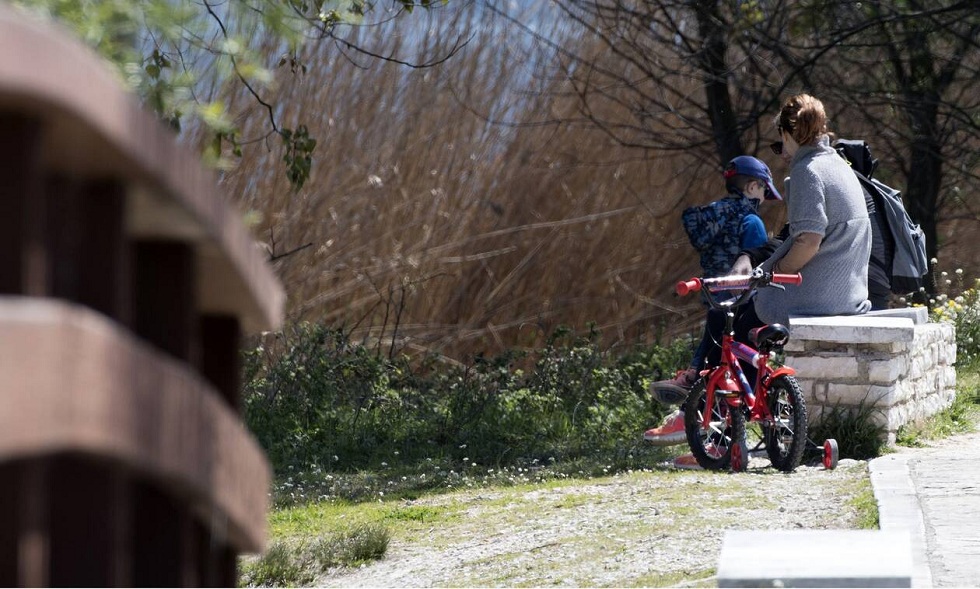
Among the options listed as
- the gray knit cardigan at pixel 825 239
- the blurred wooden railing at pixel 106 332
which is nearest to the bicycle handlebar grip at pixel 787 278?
the gray knit cardigan at pixel 825 239

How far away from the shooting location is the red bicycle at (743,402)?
20.3ft

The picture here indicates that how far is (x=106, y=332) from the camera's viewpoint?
3.94ft

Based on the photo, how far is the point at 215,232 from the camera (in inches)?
55.3

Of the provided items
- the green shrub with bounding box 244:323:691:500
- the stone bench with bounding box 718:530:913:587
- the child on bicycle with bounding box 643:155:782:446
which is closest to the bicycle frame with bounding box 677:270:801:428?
the child on bicycle with bounding box 643:155:782:446

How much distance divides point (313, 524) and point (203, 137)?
3617 millimetres

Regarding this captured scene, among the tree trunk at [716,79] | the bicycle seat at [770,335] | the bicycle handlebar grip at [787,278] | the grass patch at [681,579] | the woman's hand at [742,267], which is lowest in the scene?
the grass patch at [681,579]

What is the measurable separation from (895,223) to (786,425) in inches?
68.0

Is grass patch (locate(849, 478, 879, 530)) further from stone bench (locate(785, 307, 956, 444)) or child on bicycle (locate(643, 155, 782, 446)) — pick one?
child on bicycle (locate(643, 155, 782, 446))

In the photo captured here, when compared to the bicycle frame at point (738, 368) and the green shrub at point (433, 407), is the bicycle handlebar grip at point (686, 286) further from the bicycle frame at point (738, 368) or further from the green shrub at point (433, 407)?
the green shrub at point (433, 407)

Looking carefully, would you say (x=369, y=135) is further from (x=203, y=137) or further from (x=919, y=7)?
(x=919, y=7)

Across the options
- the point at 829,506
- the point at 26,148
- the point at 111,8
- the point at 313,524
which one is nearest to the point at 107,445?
the point at 26,148

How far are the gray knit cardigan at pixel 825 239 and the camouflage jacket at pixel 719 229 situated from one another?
0.78ft

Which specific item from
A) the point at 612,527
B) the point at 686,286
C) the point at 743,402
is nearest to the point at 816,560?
the point at 612,527

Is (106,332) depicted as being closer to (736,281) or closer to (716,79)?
(736,281)
